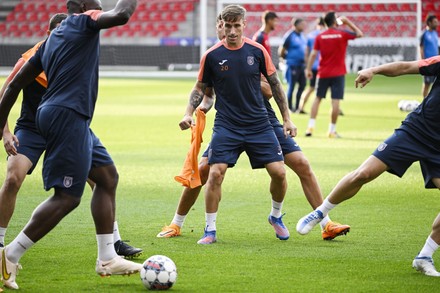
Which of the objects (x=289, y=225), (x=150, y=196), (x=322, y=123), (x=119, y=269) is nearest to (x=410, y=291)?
(x=119, y=269)

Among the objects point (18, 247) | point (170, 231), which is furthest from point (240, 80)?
point (18, 247)

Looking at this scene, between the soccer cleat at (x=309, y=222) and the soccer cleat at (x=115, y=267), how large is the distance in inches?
83.9

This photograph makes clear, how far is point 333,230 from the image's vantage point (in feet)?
29.5

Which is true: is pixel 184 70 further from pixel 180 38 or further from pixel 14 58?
pixel 14 58

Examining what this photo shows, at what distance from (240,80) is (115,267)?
8.51 feet

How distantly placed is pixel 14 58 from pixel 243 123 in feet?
129

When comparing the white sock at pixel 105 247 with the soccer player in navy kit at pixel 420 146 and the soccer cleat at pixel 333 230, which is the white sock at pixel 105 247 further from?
the soccer cleat at pixel 333 230

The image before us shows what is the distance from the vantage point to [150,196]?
12.0m

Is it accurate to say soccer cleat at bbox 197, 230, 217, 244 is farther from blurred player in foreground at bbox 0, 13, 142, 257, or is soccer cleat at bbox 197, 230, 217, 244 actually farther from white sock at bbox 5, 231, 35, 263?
white sock at bbox 5, 231, 35, 263

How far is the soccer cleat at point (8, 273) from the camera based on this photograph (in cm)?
684

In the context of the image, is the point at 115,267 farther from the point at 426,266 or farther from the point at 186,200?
the point at 426,266

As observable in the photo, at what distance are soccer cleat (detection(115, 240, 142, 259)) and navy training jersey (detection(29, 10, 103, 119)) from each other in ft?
5.24

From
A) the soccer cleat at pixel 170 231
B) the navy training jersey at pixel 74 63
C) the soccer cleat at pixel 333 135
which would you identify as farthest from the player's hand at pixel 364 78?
the soccer cleat at pixel 333 135

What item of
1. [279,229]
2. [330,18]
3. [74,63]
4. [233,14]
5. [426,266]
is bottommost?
[330,18]
